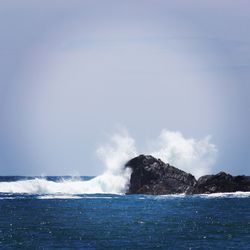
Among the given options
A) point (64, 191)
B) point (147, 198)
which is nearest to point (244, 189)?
point (147, 198)

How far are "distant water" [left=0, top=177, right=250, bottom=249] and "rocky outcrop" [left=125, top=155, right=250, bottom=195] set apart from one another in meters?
5.76

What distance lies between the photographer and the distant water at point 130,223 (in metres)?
77.1

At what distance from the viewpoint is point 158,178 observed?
156250mm

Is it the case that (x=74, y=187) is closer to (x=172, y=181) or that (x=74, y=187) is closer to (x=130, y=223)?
(x=172, y=181)

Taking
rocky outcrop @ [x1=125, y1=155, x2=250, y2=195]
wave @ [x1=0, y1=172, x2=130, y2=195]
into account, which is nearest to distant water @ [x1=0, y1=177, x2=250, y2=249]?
rocky outcrop @ [x1=125, y1=155, x2=250, y2=195]

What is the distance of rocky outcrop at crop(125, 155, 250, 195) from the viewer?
155375 mm

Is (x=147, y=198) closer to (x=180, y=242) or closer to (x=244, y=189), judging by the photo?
(x=244, y=189)

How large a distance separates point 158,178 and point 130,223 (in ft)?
A: 194

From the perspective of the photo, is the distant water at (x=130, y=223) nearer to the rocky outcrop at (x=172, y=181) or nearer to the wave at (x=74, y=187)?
the rocky outcrop at (x=172, y=181)

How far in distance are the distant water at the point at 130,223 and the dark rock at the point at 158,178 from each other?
21.9 feet

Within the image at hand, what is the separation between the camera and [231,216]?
349ft

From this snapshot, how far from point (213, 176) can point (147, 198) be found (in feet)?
52.5

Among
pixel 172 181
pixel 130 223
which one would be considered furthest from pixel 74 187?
pixel 130 223

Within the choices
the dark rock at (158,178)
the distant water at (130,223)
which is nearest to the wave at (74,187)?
the dark rock at (158,178)
